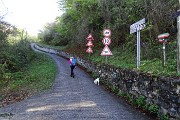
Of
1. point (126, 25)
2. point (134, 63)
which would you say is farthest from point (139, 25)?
point (126, 25)

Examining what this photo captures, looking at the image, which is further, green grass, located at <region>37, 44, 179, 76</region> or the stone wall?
green grass, located at <region>37, 44, 179, 76</region>

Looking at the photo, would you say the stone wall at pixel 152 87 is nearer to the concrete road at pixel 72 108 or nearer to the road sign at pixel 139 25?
the concrete road at pixel 72 108

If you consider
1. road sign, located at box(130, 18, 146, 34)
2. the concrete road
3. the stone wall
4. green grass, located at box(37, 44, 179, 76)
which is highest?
road sign, located at box(130, 18, 146, 34)

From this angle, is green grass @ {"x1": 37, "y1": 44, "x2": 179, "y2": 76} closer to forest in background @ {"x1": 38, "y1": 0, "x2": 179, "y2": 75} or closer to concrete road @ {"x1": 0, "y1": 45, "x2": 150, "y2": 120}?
forest in background @ {"x1": 38, "y1": 0, "x2": 179, "y2": 75}

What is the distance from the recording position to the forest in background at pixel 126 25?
1210 centimetres

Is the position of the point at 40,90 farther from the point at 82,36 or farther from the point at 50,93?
the point at 82,36

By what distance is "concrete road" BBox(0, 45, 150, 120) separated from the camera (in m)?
8.30

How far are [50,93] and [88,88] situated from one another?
2075mm

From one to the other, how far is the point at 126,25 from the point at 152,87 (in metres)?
12.0

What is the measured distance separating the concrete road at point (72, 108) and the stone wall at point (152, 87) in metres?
0.59

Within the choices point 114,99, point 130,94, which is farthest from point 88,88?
point 130,94

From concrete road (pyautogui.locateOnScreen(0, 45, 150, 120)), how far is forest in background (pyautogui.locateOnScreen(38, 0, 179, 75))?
164 cm

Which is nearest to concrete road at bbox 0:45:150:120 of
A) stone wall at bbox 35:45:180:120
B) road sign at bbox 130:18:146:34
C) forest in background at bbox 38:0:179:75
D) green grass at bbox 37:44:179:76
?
stone wall at bbox 35:45:180:120

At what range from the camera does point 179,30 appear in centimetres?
709
